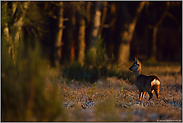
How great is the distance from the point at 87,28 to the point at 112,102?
56.0ft

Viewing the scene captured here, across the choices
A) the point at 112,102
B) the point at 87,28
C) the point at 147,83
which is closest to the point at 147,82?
the point at 147,83

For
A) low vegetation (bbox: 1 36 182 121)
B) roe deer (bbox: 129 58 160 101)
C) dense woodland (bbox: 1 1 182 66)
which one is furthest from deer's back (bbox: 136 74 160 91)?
dense woodland (bbox: 1 1 182 66)

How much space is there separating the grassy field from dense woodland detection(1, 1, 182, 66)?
1.18 meters

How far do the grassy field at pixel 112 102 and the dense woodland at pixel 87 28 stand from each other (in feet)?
3.86

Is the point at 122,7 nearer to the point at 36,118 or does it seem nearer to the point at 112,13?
the point at 112,13

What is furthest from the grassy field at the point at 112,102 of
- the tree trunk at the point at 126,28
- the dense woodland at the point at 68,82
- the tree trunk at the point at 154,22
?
the tree trunk at the point at 154,22

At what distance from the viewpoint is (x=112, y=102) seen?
5227 millimetres

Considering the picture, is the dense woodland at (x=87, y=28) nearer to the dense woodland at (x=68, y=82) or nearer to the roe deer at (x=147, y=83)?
the dense woodland at (x=68, y=82)

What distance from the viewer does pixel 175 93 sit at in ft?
27.1

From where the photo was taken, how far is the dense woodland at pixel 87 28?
10.8 m

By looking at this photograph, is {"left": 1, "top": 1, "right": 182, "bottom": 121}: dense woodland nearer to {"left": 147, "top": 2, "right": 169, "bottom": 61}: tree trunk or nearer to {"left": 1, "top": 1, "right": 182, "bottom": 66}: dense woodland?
{"left": 1, "top": 1, "right": 182, "bottom": 66}: dense woodland

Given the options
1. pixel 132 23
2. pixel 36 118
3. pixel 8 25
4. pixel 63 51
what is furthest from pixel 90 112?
pixel 63 51

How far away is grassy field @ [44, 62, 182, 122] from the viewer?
4.95 meters

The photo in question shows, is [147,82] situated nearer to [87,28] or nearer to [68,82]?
[68,82]
